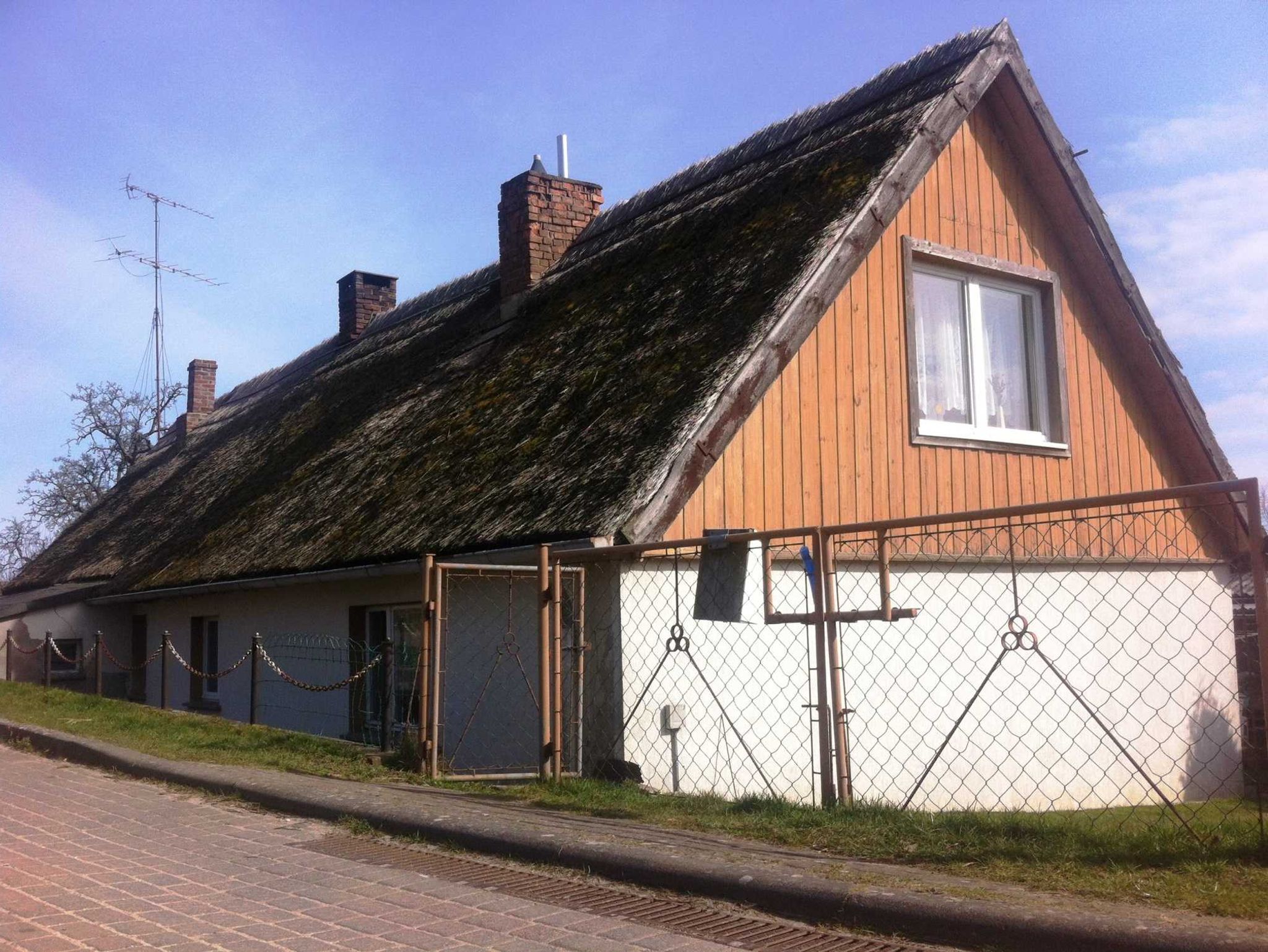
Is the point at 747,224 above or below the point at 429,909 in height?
above

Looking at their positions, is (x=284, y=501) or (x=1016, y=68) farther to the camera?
(x=284, y=501)

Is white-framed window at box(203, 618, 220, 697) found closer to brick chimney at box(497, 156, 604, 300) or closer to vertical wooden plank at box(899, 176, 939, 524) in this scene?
brick chimney at box(497, 156, 604, 300)

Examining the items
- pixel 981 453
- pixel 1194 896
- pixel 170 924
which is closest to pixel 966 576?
pixel 981 453

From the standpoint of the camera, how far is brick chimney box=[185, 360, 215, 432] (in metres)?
28.2

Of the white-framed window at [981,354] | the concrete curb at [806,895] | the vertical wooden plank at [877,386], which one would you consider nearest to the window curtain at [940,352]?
the white-framed window at [981,354]

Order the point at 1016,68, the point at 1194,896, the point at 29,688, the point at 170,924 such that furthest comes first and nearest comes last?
the point at 29,688 < the point at 1016,68 < the point at 170,924 < the point at 1194,896

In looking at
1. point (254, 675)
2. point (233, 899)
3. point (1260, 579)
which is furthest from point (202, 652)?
point (1260, 579)

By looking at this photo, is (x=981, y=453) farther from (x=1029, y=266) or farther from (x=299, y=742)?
(x=299, y=742)

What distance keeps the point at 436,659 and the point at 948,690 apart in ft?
13.2

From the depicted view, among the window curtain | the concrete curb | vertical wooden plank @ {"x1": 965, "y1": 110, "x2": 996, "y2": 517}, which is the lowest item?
the concrete curb

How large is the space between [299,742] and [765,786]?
435cm

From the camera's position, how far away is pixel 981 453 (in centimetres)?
1024

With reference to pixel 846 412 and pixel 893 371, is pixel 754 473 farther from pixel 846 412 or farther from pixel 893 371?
pixel 893 371

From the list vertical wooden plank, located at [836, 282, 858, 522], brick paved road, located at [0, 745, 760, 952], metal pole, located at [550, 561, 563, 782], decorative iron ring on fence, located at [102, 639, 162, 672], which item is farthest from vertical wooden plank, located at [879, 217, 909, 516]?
decorative iron ring on fence, located at [102, 639, 162, 672]
